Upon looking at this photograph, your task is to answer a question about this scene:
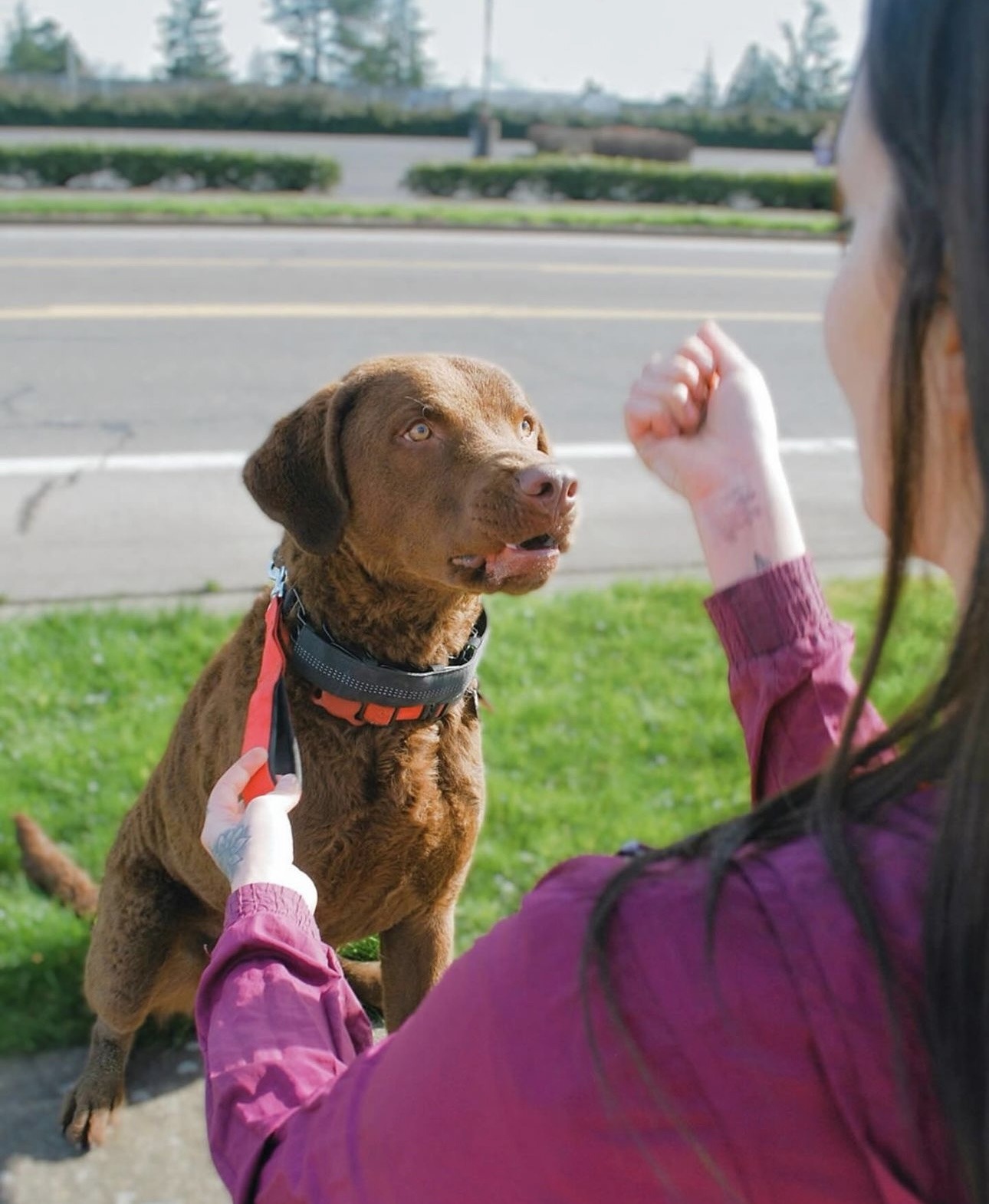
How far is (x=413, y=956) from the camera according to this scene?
293cm

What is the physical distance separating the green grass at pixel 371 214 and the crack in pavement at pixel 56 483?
34.9ft

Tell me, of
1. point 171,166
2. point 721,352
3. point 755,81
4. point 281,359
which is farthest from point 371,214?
point 755,81

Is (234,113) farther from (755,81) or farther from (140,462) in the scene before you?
(755,81)

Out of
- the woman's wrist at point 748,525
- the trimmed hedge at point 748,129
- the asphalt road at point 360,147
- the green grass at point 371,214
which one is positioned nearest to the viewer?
the woman's wrist at point 748,525

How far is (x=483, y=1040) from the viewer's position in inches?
40.1

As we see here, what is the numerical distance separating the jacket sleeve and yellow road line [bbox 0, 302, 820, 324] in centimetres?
1069

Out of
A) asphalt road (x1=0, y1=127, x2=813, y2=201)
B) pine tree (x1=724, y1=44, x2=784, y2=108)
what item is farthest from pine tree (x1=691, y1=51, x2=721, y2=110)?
asphalt road (x1=0, y1=127, x2=813, y2=201)

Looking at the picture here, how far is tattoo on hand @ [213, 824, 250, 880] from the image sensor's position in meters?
1.69

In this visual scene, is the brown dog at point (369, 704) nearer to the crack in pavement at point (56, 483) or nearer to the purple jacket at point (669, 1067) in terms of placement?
the purple jacket at point (669, 1067)

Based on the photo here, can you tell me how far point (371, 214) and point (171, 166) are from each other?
6.79 metres

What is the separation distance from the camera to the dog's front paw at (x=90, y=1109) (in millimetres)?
2848

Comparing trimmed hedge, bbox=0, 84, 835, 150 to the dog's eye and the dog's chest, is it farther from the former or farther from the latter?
the dog's chest

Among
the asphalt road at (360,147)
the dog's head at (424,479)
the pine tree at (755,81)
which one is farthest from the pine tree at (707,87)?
the dog's head at (424,479)

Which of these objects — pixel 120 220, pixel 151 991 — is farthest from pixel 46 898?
pixel 120 220
